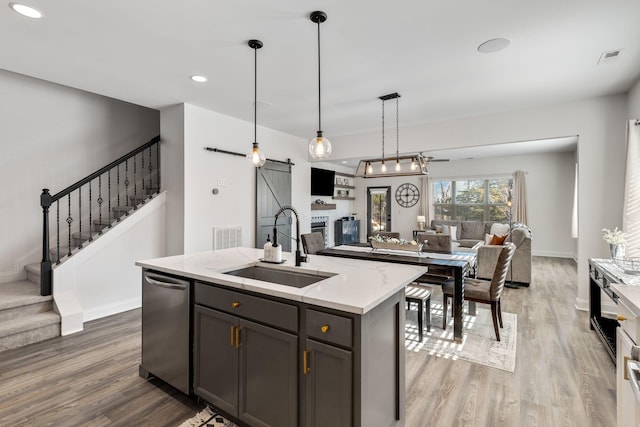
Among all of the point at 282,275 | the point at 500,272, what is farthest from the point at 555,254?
the point at 282,275

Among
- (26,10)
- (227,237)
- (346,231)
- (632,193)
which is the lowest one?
(346,231)

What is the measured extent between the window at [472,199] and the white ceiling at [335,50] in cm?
504

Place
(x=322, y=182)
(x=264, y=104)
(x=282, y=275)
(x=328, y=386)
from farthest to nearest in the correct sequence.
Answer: (x=322, y=182) → (x=264, y=104) → (x=282, y=275) → (x=328, y=386)

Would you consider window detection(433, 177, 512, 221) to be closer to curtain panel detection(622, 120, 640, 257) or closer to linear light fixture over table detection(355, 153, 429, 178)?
curtain panel detection(622, 120, 640, 257)

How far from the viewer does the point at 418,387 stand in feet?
7.81

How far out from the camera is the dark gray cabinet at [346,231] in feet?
31.7

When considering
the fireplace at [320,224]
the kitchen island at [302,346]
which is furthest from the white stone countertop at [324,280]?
the fireplace at [320,224]

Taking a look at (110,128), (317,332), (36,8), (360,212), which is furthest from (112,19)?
(360,212)

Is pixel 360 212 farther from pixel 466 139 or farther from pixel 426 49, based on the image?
pixel 426 49

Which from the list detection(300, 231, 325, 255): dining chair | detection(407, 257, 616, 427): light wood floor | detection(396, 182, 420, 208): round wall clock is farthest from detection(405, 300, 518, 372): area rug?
detection(396, 182, 420, 208): round wall clock

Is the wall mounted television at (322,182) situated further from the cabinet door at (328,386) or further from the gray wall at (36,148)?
the cabinet door at (328,386)

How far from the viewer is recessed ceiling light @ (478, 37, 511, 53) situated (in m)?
2.58

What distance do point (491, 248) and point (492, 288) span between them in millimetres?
596

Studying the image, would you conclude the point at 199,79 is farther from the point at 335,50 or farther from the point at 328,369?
the point at 328,369
